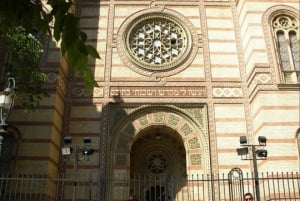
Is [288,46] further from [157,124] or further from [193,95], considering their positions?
[157,124]

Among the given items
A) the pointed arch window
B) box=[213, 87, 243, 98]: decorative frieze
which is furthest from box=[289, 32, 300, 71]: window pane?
box=[213, 87, 243, 98]: decorative frieze

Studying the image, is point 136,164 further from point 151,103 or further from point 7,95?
point 7,95

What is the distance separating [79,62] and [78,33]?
0.19 m

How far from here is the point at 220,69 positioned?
1388cm

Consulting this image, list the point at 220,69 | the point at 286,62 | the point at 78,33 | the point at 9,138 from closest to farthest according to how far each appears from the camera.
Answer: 1. the point at 78,33
2. the point at 9,138
3. the point at 286,62
4. the point at 220,69

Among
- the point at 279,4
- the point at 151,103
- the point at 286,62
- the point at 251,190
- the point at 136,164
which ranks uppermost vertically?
the point at 279,4

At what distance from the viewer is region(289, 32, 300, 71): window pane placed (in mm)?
12912

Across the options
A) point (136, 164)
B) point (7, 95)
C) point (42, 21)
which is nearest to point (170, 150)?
point (136, 164)

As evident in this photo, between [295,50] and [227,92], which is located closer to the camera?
[295,50]

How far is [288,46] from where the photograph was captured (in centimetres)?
1315

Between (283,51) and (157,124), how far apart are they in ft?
16.0

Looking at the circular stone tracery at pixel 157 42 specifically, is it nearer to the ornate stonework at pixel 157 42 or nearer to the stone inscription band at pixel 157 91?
the ornate stonework at pixel 157 42

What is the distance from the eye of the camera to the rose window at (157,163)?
14.2 meters

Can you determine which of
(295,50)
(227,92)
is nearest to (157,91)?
(227,92)
